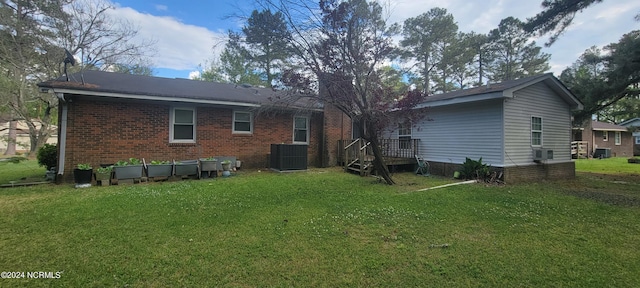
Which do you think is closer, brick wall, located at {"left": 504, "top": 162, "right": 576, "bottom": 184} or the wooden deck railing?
brick wall, located at {"left": 504, "top": 162, "right": 576, "bottom": 184}

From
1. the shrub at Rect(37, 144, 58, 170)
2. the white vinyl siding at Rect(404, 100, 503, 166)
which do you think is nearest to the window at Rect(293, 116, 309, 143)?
the white vinyl siding at Rect(404, 100, 503, 166)

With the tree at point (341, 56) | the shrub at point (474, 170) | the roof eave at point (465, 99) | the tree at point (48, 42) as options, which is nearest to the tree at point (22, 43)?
the tree at point (48, 42)

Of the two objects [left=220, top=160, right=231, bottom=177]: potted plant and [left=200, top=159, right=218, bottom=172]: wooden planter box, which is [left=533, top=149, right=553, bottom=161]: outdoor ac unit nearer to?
[left=220, top=160, right=231, bottom=177]: potted plant

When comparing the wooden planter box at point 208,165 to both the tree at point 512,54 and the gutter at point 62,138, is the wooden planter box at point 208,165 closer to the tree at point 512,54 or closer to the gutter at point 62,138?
the gutter at point 62,138

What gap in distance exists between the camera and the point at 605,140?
80.4ft

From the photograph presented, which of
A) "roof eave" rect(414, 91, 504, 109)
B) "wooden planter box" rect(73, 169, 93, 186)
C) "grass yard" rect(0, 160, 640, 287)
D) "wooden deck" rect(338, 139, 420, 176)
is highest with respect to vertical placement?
"roof eave" rect(414, 91, 504, 109)

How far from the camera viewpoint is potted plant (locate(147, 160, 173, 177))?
8396 mm

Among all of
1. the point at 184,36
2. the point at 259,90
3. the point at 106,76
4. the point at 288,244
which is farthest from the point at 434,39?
the point at 288,244

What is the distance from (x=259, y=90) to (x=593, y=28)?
15.2m

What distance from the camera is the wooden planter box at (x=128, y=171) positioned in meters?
7.85

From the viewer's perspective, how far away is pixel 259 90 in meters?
13.8

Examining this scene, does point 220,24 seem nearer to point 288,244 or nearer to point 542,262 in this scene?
point 288,244

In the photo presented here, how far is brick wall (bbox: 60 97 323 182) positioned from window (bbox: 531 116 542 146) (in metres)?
9.49

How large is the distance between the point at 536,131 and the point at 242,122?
11182mm
